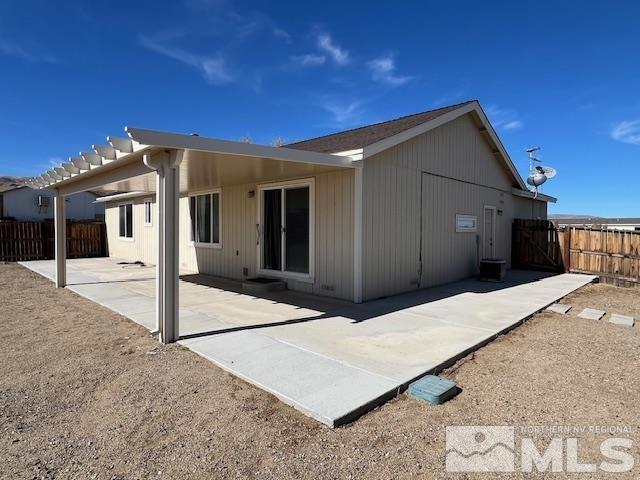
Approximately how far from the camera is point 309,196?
7.30 m

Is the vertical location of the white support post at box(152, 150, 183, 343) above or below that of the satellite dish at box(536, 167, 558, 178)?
below

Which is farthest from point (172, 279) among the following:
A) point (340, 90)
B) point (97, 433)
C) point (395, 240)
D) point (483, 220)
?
point (340, 90)

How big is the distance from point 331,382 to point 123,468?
1.62 metres

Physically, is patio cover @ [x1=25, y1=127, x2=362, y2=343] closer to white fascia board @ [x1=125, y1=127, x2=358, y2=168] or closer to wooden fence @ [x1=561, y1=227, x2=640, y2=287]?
white fascia board @ [x1=125, y1=127, x2=358, y2=168]

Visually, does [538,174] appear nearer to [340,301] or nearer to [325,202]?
[325,202]

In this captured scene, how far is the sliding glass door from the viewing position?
7.46 m

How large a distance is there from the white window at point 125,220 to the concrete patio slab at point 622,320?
15014 millimetres

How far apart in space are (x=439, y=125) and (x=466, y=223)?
281cm

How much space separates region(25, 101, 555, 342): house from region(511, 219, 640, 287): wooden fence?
1.72m

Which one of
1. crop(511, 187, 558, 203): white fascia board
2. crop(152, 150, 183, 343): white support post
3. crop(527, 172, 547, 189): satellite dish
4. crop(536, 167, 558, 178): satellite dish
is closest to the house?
crop(152, 150, 183, 343): white support post

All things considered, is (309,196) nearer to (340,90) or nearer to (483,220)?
(483,220)

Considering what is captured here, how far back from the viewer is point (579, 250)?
35.7ft

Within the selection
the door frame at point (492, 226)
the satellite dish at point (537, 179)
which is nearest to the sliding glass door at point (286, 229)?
the door frame at point (492, 226)

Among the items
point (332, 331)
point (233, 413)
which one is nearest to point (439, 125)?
point (332, 331)
